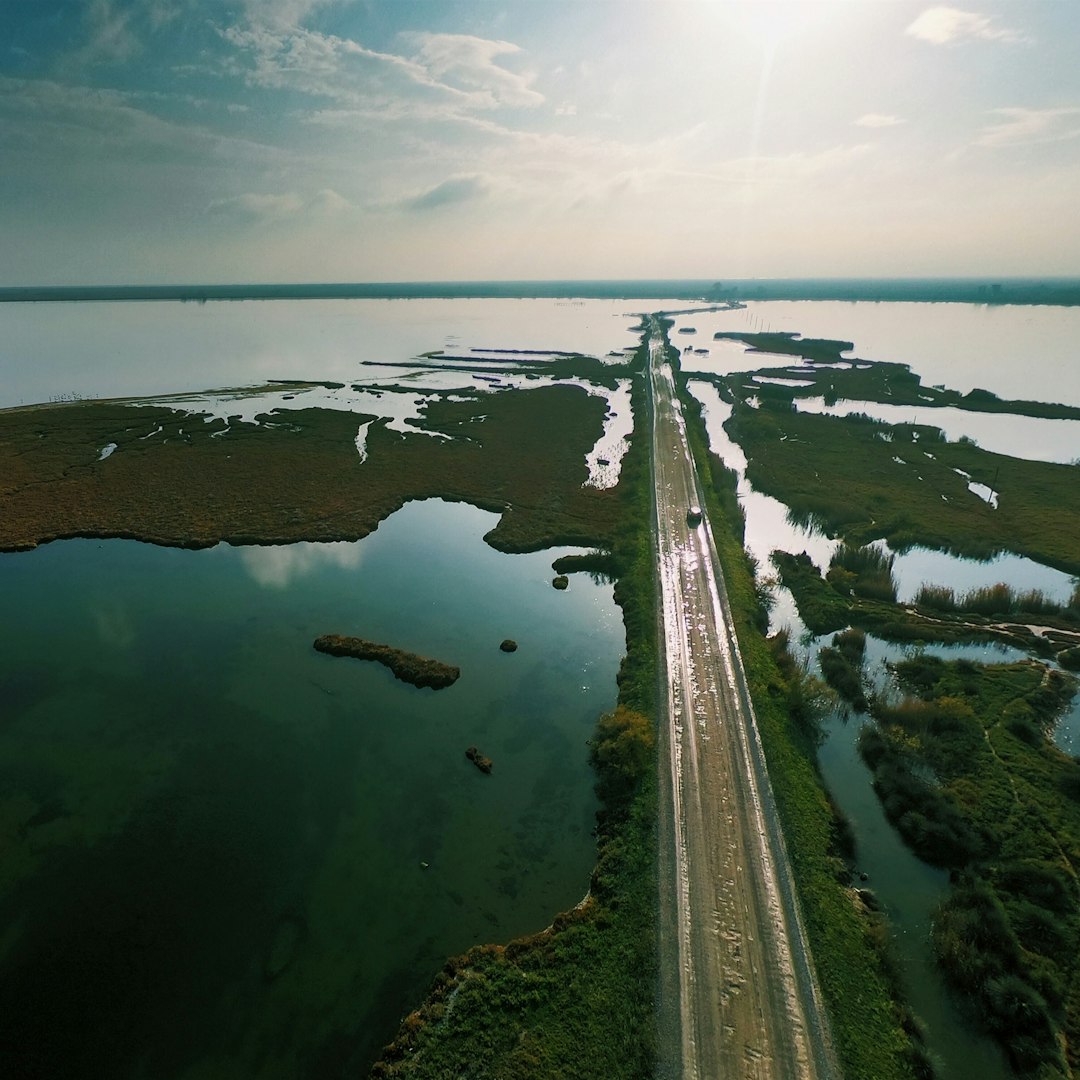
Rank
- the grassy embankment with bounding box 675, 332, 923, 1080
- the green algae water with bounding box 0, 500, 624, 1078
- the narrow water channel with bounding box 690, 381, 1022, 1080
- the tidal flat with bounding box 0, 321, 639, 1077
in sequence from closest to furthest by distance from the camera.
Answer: the grassy embankment with bounding box 675, 332, 923, 1080 < the narrow water channel with bounding box 690, 381, 1022, 1080 < the green algae water with bounding box 0, 500, 624, 1078 < the tidal flat with bounding box 0, 321, 639, 1077

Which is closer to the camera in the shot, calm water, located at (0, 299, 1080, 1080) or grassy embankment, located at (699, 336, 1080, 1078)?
calm water, located at (0, 299, 1080, 1080)

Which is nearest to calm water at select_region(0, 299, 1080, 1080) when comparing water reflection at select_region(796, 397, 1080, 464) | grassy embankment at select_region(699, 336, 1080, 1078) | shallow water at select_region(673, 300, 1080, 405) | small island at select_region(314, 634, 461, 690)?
small island at select_region(314, 634, 461, 690)

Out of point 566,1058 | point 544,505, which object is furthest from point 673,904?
point 544,505

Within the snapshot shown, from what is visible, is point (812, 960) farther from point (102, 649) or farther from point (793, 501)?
point (793, 501)

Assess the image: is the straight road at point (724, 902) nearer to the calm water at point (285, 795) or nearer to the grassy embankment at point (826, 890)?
the grassy embankment at point (826, 890)

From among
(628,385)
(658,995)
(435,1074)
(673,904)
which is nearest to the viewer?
(435,1074)

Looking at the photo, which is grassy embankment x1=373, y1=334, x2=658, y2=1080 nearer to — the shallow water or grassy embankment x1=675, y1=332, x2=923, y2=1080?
grassy embankment x1=675, y1=332, x2=923, y2=1080
